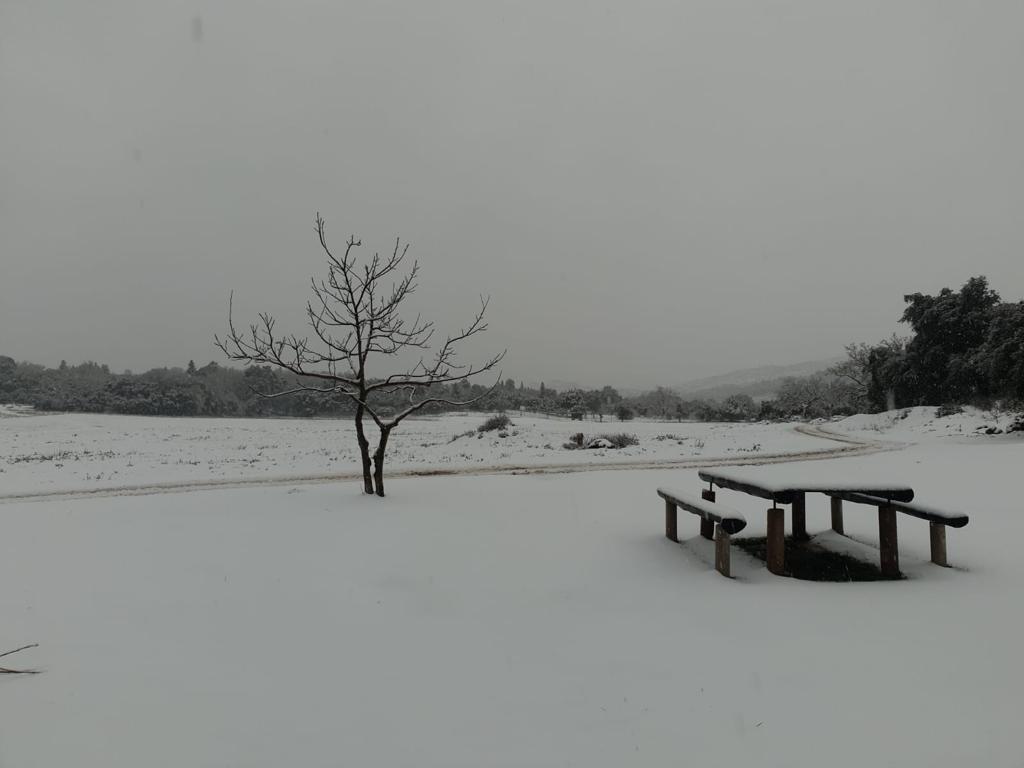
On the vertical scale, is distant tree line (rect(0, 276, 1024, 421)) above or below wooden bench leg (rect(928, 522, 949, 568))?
above

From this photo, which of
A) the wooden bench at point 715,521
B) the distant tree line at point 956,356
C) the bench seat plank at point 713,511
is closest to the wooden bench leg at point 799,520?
the wooden bench at point 715,521

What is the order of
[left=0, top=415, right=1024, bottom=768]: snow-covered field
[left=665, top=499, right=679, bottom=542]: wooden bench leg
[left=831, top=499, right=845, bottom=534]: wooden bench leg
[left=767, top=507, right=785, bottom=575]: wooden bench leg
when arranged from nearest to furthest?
[left=0, top=415, right=1024, bottom=768]: snow-covered field, [left=767, top=507, right=785, bottom=575]: wooden bench leg, [left=665, top=499, right=679, bottom=542]: wooden bench leg, [left=831, top=499, right=845, bottom=534]: wooden bench leg

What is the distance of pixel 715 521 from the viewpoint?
16.9 feet

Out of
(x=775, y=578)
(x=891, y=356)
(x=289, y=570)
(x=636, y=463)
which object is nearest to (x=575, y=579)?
(x=775, y=578)

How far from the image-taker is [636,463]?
53.5 feet

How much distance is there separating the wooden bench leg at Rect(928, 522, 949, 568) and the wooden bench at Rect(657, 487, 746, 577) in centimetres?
204

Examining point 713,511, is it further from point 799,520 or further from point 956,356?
point 956,356

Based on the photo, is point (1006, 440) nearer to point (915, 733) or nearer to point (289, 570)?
point (915, 733)

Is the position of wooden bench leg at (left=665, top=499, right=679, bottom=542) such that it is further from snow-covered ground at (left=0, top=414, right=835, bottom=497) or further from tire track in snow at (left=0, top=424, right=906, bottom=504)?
snow-covered ground at (left=0, top=414, right=835, bottom=497)

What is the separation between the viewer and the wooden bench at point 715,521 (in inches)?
196

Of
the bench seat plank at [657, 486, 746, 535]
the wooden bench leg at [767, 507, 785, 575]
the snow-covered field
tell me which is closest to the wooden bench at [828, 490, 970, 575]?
the snow-covered field

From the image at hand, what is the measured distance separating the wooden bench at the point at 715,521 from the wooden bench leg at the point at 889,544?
144cm

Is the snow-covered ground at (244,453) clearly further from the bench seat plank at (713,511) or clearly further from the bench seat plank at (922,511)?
the bench seat plank at (922,511)

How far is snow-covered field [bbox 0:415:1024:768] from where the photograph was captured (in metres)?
2.84
